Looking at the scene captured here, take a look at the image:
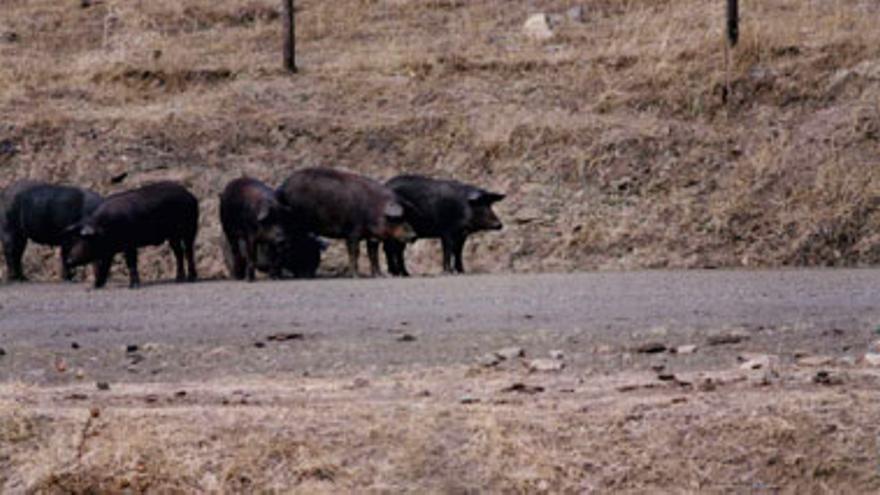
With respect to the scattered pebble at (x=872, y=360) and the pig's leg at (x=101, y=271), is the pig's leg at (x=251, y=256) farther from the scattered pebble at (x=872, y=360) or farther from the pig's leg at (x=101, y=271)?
the scattered pebble at (x=872, y=360)

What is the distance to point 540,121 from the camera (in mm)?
29000

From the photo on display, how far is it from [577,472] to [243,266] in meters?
13.7

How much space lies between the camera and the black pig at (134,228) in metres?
23.9

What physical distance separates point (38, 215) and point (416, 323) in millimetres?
9572

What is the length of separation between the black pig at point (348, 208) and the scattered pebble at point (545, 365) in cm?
977

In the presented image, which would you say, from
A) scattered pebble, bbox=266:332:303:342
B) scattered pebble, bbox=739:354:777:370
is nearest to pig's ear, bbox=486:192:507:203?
scattered pebble, bbox=266:332:303:342

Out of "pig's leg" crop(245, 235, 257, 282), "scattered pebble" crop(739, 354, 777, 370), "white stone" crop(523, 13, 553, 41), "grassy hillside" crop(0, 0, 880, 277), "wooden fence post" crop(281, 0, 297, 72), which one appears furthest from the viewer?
A: "white stone" crop(523, 13, 553, 41)

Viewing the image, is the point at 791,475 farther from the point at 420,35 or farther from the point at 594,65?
the point at 420,35

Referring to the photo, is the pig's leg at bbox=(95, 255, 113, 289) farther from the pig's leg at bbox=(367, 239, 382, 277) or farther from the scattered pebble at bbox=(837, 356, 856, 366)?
the scattered pebble at bbox=(837, 356, 856, 366)

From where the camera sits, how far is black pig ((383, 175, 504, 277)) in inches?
987

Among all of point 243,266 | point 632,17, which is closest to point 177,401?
point 243,266

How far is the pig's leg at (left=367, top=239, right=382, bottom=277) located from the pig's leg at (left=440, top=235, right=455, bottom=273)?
0.78 meters

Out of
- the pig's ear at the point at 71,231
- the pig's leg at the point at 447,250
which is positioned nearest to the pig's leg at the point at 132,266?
the pig's ear at the point at 71,231

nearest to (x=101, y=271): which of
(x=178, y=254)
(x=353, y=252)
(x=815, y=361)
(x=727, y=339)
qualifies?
(x=178, y=254)
